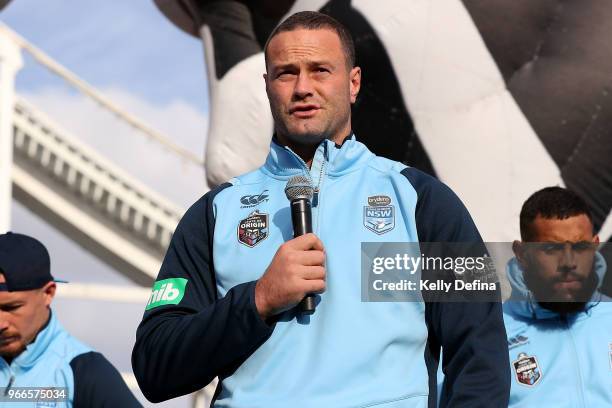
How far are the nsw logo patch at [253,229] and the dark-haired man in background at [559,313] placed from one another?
1.60 m

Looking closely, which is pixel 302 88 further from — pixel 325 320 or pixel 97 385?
pixel 97 385

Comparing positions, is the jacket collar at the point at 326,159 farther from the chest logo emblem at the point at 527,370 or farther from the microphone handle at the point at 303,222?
the chest logo emblem at the point at 527,370

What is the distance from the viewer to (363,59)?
5.55 m

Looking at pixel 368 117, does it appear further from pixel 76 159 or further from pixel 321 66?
pixel 76 159

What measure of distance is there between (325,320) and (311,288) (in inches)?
6.0

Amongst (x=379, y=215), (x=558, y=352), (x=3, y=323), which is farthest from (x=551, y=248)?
(x=3, y=323)

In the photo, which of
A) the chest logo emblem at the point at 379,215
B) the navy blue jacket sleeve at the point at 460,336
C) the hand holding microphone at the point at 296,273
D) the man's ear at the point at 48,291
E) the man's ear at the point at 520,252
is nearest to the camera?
the hand holding microphone at the point at 296,273

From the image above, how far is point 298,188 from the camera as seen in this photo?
242cm

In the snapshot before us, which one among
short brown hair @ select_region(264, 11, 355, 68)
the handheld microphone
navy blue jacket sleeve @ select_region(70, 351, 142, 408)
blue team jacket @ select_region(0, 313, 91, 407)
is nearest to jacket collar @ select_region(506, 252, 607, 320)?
navy blue jacket sleeve @ select_region(70, 351, 142, 408)

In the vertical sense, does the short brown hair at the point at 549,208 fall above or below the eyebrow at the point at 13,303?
above

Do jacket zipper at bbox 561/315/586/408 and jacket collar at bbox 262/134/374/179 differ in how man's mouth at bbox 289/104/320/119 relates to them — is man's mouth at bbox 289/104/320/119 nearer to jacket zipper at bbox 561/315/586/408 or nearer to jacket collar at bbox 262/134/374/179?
jacket collar at bbox 262/134/374/179

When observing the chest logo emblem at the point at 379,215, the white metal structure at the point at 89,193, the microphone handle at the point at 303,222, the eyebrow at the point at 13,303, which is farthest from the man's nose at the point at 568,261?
the white metal structure at the point at 89,193

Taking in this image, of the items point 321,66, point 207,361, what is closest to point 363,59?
point 321,66

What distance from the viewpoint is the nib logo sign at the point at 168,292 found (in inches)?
100
